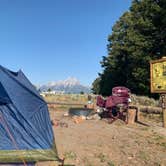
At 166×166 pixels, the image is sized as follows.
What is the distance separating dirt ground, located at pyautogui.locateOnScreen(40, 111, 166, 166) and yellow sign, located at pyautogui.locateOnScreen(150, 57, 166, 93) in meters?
1.77

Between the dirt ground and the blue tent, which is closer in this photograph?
the blue tent

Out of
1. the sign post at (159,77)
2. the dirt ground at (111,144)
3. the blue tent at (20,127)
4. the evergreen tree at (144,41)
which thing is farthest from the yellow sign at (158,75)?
the evergreen tree at (144,41)

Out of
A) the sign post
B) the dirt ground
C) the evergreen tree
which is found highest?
the evergreen tree

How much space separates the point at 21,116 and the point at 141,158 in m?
3.64

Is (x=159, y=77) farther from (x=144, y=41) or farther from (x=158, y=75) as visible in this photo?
(x=144, y=41)

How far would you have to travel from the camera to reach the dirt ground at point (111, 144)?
33.8ft

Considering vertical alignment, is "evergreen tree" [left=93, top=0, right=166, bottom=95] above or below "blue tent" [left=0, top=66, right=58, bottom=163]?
above

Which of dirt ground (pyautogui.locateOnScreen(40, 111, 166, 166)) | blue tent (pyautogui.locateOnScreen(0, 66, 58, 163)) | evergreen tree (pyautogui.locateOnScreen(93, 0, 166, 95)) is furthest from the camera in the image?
evergreen tree (pyautogui.locateOnScreen(93, 0, 166, 95))

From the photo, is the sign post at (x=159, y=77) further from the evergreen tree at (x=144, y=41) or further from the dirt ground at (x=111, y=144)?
the evergreen tree at (x=144, y=41)

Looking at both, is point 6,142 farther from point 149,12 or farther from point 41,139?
point 149,12

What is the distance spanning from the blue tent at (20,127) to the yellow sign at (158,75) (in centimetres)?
898

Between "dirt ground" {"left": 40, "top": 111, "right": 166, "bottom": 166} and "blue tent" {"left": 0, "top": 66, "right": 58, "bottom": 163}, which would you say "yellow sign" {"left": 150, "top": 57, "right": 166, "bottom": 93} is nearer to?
"dirt ground" {"left": 40, "top": 111, "right": 166, "bottom": 166}

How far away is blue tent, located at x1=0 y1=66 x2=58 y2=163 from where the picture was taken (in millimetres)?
9109

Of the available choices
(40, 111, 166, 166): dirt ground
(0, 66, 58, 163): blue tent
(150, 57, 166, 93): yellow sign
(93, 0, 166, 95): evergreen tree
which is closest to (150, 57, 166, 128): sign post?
(150, 57, 166, 93): yellow sign
